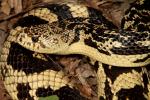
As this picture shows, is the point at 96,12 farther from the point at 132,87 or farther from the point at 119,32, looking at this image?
the point at 132,87

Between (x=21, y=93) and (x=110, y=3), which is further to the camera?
(x=110, y=3)

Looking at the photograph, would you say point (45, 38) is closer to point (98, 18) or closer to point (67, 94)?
point (67, 94)

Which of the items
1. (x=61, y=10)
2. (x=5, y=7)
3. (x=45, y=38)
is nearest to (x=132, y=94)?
(x=45, y=38)

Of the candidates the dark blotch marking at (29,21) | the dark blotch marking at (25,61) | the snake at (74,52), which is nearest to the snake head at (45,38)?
the snake at (74,52)

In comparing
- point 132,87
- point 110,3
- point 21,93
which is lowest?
point 21,93

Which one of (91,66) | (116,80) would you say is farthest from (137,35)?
(91,66)

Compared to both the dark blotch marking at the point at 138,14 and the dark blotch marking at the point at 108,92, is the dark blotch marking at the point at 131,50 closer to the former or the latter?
the dark blotch marking at the point at 108,92

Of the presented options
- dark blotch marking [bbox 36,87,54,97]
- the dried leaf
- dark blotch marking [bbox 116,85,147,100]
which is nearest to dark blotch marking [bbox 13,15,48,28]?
the dried leaf
